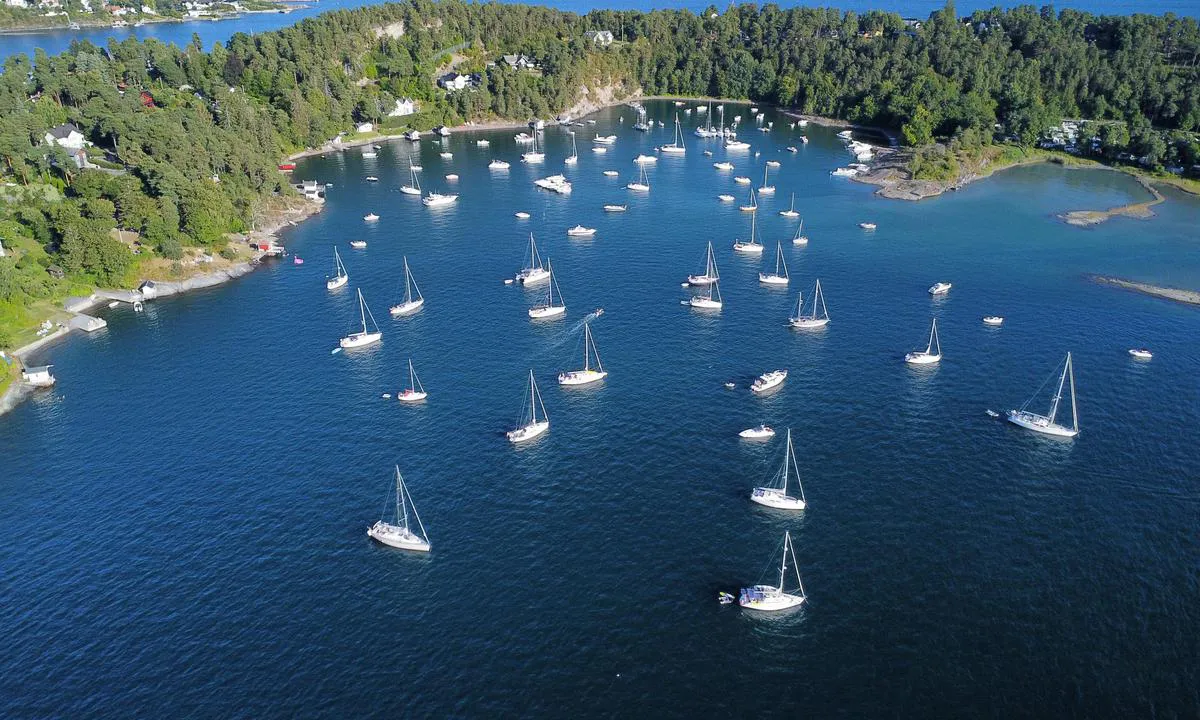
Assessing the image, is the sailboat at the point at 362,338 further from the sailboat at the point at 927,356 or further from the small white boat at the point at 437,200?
the sailboat at the point at 927,356

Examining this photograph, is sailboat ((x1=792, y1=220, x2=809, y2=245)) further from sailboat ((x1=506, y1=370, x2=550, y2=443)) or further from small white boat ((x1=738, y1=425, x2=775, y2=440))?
sailboat ((x1=506, y1=370, x2=550, y2=443))

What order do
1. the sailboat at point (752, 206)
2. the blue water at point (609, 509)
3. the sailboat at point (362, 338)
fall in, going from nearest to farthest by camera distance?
the blue water at point (609, 509), the sailboat at point (362, 338), the sailboat at point (752, 206)

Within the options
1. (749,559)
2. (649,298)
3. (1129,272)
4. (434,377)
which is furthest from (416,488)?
(1129,272)

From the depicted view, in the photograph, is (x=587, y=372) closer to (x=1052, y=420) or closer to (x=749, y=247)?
(x=1052, y=420)

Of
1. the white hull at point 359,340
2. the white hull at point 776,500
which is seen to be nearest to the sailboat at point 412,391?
the white hull at point 359,340

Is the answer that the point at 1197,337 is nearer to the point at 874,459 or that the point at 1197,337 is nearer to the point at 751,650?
the point at 874,459

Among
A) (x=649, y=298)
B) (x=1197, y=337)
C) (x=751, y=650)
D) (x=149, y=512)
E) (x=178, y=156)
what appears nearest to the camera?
(x=751, y=650)
